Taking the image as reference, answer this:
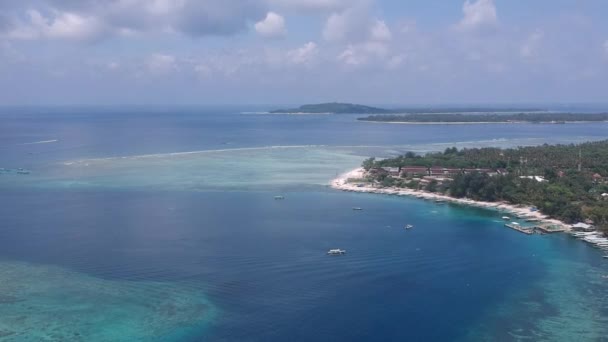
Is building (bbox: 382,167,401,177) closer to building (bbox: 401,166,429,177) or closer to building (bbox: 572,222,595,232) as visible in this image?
building (bbox: 401,166,429,177)

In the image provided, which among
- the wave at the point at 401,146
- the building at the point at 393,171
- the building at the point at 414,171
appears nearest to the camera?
the building at the point at 414,171

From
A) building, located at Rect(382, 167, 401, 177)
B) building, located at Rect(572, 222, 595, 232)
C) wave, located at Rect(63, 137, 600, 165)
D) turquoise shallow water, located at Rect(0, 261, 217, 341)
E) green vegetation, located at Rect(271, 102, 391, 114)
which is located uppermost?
green vegetation, located at Rect(271, 102, 391, 114)

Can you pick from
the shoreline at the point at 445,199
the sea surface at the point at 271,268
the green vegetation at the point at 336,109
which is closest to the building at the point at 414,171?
the shoreline at the point at 445,199

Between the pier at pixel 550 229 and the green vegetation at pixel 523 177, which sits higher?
the green vegetation at pixel 523 177

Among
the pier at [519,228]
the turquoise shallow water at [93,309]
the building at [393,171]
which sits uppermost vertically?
the building at [393,171]

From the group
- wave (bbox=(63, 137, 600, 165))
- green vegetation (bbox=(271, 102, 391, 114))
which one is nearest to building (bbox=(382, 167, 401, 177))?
wave (bbox=(63, 137, 600, 165))

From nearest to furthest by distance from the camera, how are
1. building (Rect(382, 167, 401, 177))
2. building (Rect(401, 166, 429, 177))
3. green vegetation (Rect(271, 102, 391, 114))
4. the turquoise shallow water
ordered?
the turquoise shallow water < building (Rect(401, 166, 429, 177)) < building (Rect(382, 167, 401, 177)) < green vegetation (Rect(271, 102, 391, 114))

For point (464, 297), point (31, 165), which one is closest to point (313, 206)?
point (464, 297)

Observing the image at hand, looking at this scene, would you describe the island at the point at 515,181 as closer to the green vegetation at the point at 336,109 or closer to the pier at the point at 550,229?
the pier at the point at 550,229

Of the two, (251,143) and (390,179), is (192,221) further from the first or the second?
(251,143)
